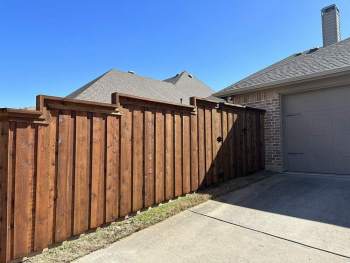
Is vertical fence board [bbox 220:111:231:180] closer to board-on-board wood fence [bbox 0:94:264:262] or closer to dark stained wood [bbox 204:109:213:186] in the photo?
board-on-board wood fence [bbox 0:94:264:262]

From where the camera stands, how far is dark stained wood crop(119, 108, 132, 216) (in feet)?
14.0

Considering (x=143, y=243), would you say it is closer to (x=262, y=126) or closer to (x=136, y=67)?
(x=262, y=126)

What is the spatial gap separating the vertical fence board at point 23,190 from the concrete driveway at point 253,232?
685 millimetres

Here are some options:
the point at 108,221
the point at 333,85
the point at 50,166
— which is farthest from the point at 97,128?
the point at 333,85

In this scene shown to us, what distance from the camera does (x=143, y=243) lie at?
361 cm

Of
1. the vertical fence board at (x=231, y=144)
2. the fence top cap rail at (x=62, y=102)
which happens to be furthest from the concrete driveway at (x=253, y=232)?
the fence top cap rail at (x=62, y=102)

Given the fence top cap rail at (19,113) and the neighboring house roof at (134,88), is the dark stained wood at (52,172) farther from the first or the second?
the neighboring house roof at (134,88)

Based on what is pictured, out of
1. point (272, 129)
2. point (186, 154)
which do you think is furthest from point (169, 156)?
point (272, 129)

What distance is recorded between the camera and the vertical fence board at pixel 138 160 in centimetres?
447

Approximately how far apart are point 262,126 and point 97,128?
222 inches

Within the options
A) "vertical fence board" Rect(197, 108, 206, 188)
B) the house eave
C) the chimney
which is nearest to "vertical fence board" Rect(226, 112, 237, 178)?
"vertical fence board" Rect(197, 108, 206, 188)

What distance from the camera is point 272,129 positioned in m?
8.14

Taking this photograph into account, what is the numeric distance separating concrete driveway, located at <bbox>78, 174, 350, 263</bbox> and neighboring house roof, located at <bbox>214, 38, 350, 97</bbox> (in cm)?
316

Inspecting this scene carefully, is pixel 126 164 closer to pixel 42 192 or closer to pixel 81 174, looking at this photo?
pixel 81 174
